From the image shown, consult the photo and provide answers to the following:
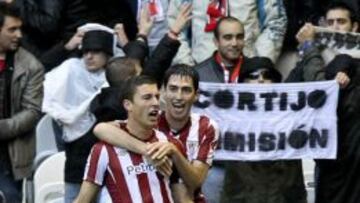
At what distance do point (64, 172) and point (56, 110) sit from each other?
593mm

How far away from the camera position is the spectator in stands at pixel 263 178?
8.74 metres

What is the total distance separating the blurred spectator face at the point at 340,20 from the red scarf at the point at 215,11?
94cm

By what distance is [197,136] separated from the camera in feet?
25.3

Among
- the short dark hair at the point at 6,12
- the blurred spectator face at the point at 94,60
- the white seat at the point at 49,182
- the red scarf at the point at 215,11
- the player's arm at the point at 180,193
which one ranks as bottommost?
the white seat at the point at 49,182

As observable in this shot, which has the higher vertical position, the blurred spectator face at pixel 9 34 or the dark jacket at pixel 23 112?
the blurred spectator face at pixel 9 34

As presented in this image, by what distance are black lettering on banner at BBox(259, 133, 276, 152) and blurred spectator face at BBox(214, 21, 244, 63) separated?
68 centimetres

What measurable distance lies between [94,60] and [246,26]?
155 centimetres

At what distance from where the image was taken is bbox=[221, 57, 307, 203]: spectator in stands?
8.74 m

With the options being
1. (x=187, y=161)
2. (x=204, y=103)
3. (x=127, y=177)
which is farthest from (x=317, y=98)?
(x=127, y=177)

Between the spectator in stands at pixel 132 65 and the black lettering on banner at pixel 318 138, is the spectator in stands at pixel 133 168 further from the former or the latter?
the black lettering on banner at pixel 318 138

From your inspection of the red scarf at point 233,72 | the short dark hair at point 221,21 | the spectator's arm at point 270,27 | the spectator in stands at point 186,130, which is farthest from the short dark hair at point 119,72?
the spectator's arm at point 270,27

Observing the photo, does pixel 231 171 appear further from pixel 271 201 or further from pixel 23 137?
pixel 23 137

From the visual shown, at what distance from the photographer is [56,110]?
9.29m

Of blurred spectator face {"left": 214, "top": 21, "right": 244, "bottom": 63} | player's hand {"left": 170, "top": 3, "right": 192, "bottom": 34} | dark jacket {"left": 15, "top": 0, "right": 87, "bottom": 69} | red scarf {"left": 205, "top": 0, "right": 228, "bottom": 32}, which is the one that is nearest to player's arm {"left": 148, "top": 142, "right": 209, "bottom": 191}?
blurred spectator face {"left": 214, "top": 21, "right": 244, "bottom": 63}
